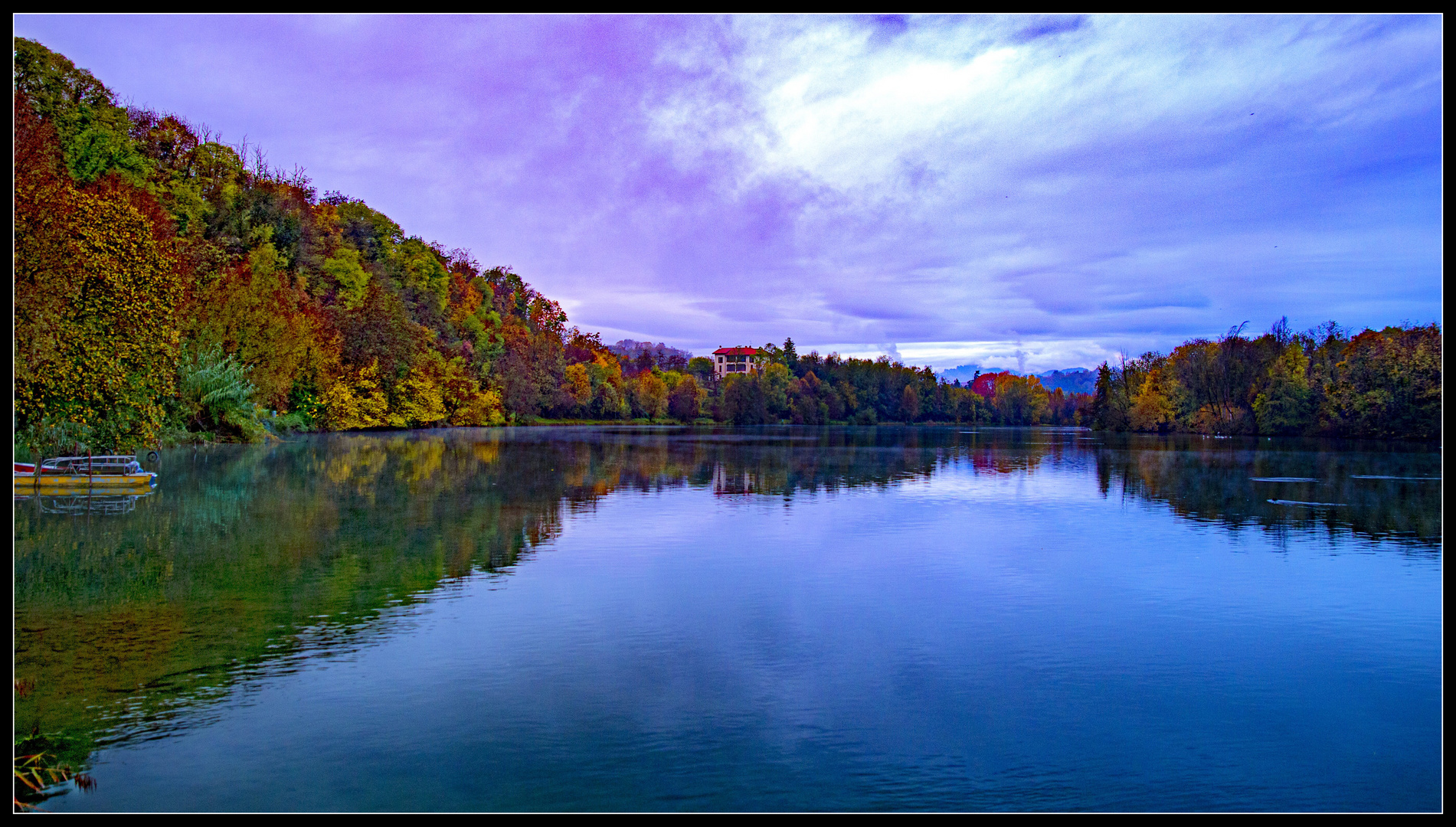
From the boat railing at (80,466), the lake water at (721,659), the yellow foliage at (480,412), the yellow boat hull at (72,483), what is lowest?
the lake water at (721,659)

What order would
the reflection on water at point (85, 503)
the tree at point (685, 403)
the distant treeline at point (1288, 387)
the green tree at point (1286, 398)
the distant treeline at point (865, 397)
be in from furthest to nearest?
1. the distant treeline at point (865, 397)
2. the tree at point (685, 403)
3. the green tree at point (1286, 398)
4. the distant treeline at point (1288, 387)
5. the reflection on water at point (85, 503)

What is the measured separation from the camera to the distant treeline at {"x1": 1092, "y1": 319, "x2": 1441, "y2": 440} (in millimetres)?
53219

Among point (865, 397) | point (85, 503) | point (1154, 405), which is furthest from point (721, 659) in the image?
point (865, 397)

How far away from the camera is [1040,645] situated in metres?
8.35

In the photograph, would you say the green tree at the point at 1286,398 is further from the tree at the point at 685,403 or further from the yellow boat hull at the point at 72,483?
the yellow boat hull at the point at 72,483

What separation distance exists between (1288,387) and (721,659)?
6867 cm

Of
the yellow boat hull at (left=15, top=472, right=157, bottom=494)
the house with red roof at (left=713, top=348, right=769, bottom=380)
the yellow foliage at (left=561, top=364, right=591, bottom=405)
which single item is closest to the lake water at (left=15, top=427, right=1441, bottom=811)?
the yellow boat hull at (left=15, top=472, right=157, bottom=494)

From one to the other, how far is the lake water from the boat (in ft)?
1.77

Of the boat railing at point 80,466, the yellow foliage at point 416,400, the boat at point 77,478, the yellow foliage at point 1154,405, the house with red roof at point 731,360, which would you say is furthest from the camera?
the house with red roof at point 731,360

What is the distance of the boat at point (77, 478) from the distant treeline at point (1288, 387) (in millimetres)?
59820

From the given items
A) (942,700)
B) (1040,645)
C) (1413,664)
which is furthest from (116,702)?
(1413,664)

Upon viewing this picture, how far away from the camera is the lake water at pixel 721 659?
213 inches

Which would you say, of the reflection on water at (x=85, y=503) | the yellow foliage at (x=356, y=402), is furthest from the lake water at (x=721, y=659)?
the yellow foliage at (x=356, y=402)

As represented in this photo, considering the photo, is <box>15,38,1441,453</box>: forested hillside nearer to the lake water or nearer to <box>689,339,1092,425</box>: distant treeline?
the lake water
